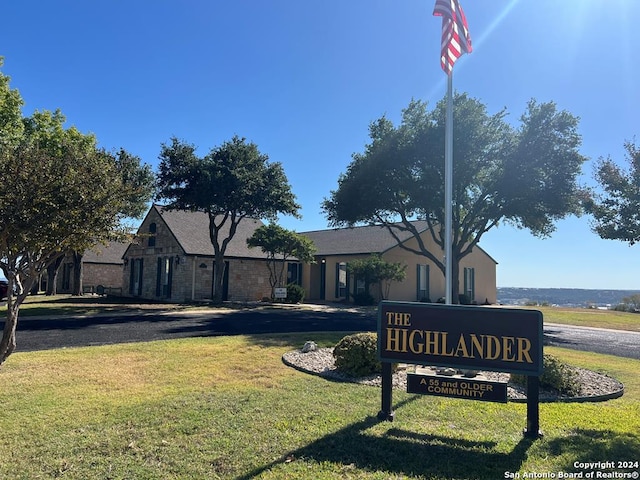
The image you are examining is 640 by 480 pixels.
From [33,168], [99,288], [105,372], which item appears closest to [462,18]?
[33,168]

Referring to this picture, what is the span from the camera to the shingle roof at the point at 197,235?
29.8 m

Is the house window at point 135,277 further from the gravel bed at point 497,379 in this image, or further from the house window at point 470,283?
the gravel bed at point 497,379

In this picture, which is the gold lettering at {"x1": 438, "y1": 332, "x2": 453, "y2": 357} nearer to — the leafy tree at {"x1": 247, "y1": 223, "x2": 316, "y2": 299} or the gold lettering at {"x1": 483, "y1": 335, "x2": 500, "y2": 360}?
the gold lettering at {"x1": 483, "y1": 335, "x2": 500, "y2": 360}

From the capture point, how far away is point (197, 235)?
31734 mm

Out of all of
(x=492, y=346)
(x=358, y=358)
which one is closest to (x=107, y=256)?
(x=358, y=358)

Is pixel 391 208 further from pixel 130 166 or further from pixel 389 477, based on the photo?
pixel 389 477

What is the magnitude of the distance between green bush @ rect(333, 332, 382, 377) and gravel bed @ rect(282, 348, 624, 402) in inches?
4.6

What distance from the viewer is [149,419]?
5.67 metres

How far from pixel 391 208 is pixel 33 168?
1874cm

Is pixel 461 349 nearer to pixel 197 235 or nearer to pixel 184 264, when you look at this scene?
pixel 184 264

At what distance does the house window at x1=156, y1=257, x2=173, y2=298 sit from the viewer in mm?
30266

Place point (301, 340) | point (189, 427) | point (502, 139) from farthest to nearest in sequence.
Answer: point (502, 139), point (301, 340), point (189, 427)

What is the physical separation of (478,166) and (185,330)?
14552mm

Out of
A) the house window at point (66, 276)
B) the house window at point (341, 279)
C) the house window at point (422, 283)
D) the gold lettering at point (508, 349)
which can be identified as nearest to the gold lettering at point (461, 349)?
the gold lettering at point (508, 349)
